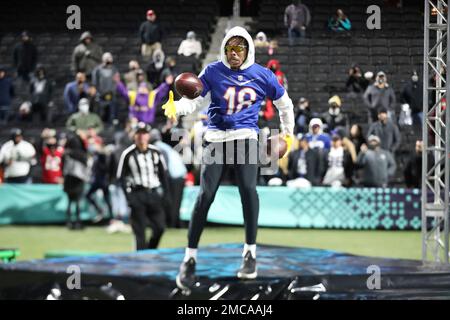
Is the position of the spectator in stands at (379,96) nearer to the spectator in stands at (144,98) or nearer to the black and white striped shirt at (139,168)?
the spectator in stands at (144,98)

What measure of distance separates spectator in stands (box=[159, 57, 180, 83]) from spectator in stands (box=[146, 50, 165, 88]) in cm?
7

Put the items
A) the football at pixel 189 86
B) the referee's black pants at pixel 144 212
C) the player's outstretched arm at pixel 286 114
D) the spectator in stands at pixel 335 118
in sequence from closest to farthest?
the football at pixel 189 86 → the player's outstretched arm at pixel 286 114 → the referee's black pants at pixel 144 212 → the spectator in stands at pixel 335 118

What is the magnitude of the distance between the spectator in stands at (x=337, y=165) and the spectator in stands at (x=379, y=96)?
87cm

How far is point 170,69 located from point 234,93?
3777 mm

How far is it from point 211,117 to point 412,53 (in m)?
3.59

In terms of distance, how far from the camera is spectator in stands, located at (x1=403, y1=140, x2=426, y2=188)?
43.1 ft

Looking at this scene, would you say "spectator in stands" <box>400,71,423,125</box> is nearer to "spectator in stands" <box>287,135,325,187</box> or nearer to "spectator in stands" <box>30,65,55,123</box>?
"spectator in stands" <box>287,135,325,187</box>

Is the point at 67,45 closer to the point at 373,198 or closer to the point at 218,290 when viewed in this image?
the point at 373,198

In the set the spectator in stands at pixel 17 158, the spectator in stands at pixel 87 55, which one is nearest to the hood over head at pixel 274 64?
the spectator in stands at pixel 87 55

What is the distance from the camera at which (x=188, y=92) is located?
7348mm

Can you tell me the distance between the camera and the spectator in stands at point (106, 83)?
13.6m

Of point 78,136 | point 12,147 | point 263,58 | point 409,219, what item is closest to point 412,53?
point 263,58

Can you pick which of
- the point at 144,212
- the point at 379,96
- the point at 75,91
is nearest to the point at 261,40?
the point at 379,96

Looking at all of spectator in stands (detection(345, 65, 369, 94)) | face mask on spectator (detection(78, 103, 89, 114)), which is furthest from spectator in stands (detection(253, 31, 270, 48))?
face mask on spectator (detection(78, 103, 89, 114))
